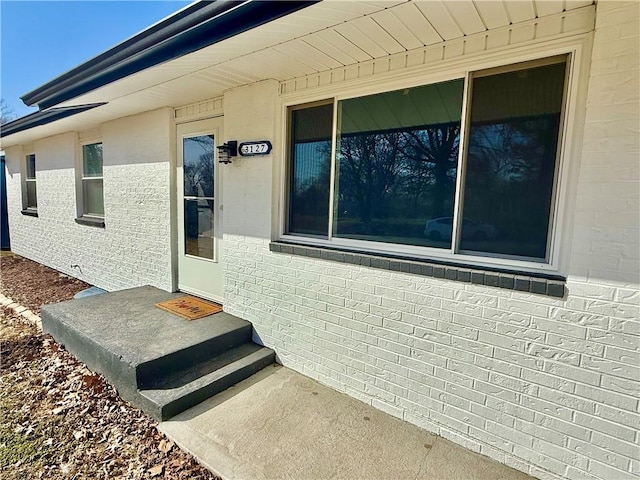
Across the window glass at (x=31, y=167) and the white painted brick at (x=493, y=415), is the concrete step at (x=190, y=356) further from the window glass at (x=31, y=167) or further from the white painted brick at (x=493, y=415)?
the window glass at (x=31, y=167)

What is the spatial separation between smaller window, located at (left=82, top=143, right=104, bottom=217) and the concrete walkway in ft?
16.6

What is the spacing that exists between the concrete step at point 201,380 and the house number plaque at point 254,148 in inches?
81.4

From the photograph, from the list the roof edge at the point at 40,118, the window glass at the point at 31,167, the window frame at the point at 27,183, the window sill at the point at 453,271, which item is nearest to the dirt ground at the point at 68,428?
the window sill at the point at 453,271

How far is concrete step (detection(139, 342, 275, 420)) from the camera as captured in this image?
8.14 ft

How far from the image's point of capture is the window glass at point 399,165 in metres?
2.40

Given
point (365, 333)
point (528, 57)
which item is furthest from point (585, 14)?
point (365, 333)

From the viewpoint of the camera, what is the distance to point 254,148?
3.33 m

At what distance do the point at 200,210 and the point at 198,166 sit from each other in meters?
0.59

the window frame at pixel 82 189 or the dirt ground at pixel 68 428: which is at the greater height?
the window frame at pixel 82 189

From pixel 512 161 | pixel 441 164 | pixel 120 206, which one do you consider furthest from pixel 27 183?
pixel 512 161

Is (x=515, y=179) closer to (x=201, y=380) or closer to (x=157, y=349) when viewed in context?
(x=201, y=380)

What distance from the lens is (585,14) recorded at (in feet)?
5.94

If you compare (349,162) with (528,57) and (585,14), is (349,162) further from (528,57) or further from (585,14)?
(585,14)

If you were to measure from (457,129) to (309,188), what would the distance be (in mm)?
1447
